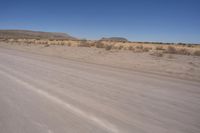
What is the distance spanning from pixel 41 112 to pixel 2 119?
83 centimetres

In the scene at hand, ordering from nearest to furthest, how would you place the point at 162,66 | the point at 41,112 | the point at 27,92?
the point at 41,112 → the point at 27,92 → the point at 162,66

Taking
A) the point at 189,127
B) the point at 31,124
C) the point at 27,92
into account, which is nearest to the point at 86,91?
the point at 27,92

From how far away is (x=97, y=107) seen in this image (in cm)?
549

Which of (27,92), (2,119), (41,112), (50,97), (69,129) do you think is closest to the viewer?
(69,129)

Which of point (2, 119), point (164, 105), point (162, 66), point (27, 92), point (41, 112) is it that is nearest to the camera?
point (2, 119)

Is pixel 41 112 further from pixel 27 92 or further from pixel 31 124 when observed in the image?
pixel 27 92

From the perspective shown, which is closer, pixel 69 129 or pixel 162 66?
pixel 69 129

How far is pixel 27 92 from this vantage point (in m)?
6.84

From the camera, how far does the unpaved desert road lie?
428 cm

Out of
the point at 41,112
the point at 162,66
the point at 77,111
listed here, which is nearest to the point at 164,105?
the point at 77,111

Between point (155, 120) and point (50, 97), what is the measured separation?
3084mm

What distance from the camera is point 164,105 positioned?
5824 millimetres

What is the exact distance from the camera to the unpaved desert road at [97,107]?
14.0ft

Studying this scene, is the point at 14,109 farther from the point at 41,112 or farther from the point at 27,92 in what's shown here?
the point at 27,92
